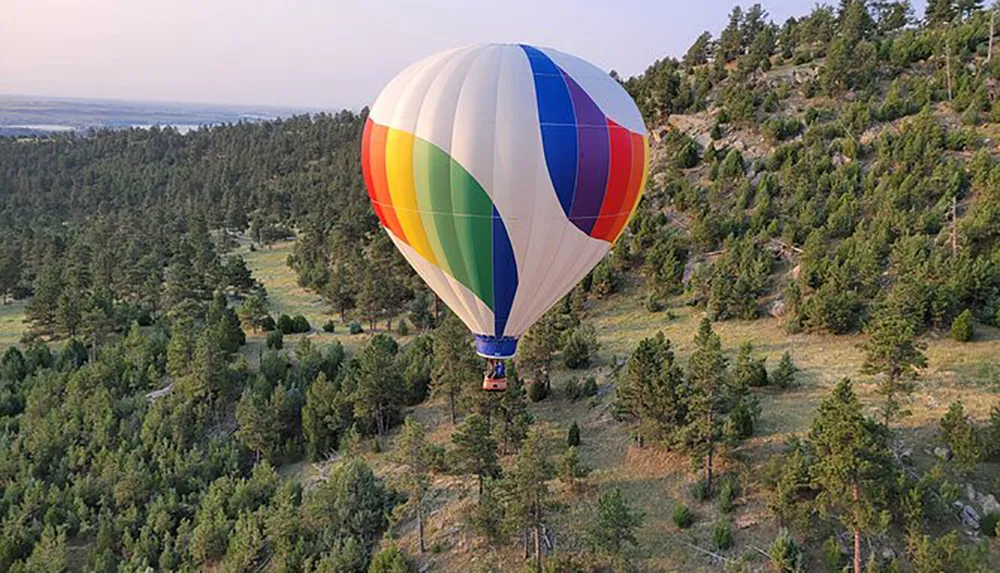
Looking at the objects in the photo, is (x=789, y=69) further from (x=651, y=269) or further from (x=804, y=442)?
(x=804, y=442)

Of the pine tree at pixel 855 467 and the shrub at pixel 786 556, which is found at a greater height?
the pine tree at pixel 855 467

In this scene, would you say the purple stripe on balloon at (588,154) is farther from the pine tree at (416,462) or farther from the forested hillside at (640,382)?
the pine tree at (416,462)

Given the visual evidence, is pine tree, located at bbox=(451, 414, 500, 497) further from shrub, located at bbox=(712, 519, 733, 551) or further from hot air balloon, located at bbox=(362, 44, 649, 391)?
shrub, located at bbox=(712, 519, 733, 551)

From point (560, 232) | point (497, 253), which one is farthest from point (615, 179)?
point (497, 253)

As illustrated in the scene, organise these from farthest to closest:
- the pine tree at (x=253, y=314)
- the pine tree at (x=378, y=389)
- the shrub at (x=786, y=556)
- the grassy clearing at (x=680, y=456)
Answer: the pine tree at (x=253, y=314) < the pine tree at (x=378, y=389) < the grassy clearing at (x=680, y=456) < the shrub at (x=786, y=556)

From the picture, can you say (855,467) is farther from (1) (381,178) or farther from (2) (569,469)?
(1) (381,178)

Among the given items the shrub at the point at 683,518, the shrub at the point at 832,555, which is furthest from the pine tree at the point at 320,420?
the shrub at the point at 832,555

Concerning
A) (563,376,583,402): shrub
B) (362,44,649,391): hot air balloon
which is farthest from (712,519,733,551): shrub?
(563,376,583,402): shrub
